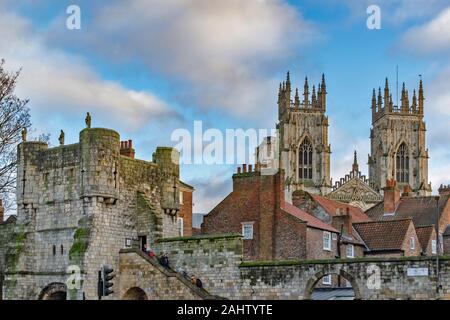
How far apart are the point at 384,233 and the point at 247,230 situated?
11264 millimetres

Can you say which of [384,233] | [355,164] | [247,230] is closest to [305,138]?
[355,164]

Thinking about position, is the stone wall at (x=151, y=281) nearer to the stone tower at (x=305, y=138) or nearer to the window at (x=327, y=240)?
the window at (x=327, y=240)

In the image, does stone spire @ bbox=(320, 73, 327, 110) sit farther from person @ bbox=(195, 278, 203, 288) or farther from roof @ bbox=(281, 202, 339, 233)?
person @ bbox=(195, 278, 203, 288)

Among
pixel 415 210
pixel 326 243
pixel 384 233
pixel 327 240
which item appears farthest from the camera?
pixel 415 210

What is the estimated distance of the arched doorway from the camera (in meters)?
46.4

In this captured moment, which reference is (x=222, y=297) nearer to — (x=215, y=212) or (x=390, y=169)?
(x=215, y=212)

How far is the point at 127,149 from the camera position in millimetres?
51938

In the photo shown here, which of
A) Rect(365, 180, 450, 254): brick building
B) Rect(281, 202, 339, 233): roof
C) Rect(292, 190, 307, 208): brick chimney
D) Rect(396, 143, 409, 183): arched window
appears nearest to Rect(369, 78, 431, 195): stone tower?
Rect(396, 143, 409, 183): arched window

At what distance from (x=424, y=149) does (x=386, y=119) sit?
329 inches

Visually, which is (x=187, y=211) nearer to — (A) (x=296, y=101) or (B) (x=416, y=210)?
(B) (x=416, y=210)

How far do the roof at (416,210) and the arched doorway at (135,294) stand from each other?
118ft
